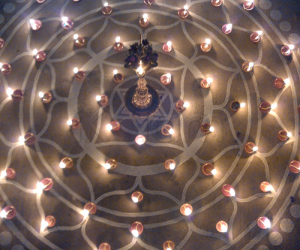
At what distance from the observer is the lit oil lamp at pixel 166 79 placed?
8.42 m

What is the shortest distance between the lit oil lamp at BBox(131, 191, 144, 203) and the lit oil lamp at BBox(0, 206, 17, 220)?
4.38 m

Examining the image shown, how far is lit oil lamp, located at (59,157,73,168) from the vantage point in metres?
7.77

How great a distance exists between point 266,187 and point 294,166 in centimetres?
138

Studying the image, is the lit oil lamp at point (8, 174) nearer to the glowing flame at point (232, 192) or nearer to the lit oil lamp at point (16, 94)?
the lit oil lamp at point (16, 94)

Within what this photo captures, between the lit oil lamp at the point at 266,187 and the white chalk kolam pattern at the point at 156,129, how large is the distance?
254mm

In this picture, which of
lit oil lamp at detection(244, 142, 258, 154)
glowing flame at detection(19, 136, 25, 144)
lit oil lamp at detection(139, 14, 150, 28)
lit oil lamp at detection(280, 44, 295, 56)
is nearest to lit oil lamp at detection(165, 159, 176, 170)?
lit oil lamp at detection(244, 142, 258, 154)

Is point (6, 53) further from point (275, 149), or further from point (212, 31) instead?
point (275, 149)

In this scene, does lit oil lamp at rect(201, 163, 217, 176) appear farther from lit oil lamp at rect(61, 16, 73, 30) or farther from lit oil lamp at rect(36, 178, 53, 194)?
lit oil lamp at rect(61, 16, 73, 30)

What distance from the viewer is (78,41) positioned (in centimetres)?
870

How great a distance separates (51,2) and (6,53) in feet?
9.85

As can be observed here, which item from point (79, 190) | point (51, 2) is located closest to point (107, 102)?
point (79, 190)

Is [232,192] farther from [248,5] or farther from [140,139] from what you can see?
[248,5]

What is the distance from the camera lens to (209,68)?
8.72 meters

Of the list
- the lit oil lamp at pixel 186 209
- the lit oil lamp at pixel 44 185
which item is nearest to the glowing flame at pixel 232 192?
the lit oil lamp at pixel 186 209
